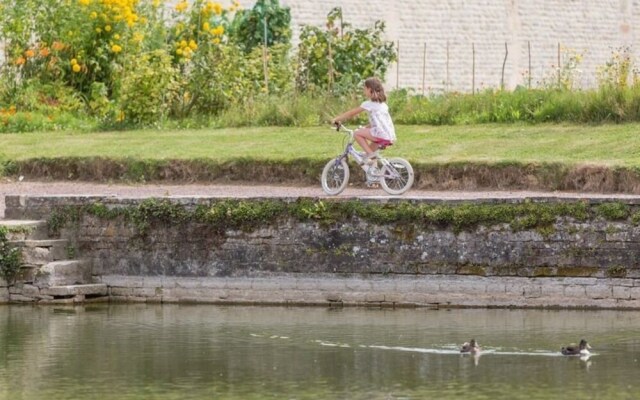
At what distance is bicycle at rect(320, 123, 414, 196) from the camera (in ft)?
62.4

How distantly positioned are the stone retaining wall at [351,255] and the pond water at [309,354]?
413 mm

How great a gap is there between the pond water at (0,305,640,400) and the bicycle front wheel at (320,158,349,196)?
6.28 feet

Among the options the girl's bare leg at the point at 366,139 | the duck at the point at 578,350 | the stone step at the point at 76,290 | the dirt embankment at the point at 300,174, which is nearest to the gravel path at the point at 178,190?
the dirt embankment at the point at 300,174

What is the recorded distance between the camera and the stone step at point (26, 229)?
60.8 ft

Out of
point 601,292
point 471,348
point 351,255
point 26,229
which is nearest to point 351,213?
point 351,255

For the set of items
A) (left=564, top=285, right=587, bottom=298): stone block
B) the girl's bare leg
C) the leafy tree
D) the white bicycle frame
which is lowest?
(left=564, top=285, right=587, bottom=298): stone block

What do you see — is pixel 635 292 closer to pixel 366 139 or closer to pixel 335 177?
pixel 366 139

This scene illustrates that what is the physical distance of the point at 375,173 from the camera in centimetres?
1903

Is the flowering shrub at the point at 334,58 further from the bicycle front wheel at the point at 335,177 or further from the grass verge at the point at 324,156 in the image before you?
the bicycle front wheel at the point at 335,177

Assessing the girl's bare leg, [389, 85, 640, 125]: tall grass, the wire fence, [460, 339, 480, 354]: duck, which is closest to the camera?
[460, 339, 480, 354]: duck

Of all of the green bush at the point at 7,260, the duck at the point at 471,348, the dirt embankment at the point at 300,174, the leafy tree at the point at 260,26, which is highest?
the leafy tree at the point at 260,26

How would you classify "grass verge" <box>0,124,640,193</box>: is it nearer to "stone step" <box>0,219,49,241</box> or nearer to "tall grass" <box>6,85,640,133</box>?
"tall grass" <box>6,85,640,133</box>

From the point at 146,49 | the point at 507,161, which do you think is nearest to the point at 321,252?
the point at 507,161

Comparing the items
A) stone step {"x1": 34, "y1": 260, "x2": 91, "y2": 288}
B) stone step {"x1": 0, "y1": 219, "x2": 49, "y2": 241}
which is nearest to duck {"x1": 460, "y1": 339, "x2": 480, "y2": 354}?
stone step {"x1": 34, "y1": 260, "x2": 91, "y2": 288}
